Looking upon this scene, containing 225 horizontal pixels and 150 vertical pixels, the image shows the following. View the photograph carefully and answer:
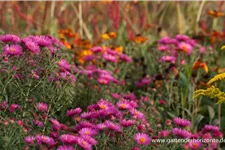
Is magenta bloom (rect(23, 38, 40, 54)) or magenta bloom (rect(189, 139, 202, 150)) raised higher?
magenta bloom (rect(23, 38, 40, 54))

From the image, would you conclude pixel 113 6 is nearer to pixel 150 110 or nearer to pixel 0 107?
pixel 150 110

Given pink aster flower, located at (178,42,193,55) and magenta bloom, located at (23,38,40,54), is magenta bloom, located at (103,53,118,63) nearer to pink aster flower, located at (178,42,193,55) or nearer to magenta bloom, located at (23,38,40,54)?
pink aster flower, located at (178,42,193,55)

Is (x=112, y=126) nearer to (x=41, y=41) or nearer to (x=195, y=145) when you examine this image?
(x=195, y=145)

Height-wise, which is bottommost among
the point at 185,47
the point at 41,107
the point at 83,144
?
the point at 83,144

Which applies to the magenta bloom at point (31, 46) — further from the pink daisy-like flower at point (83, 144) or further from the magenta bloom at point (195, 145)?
the magenta bloom at point (195, 145)

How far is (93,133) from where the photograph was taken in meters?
2.29

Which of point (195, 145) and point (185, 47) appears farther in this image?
point (185, 47)

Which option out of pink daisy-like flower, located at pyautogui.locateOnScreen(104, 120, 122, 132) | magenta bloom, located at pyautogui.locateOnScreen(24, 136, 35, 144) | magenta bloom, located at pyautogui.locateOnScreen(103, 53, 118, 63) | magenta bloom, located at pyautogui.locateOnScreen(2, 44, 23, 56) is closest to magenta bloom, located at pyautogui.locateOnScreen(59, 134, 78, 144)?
magenta bloom, located at pyautogui.locateOnScreen(24, 136, 35, 144)

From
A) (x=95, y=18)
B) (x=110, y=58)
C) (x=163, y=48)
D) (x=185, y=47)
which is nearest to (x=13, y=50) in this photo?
(x=110, y=58)

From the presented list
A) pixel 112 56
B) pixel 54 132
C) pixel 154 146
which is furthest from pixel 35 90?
pixel 112 56

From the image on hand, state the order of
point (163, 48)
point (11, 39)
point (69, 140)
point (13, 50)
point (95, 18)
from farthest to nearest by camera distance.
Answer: point (95, 18) < point (163, 48) < point (11, 39) < point (13, 50) < point (69, 140)

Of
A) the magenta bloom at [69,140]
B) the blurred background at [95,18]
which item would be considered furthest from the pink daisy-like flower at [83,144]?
the blurred background at [95,18]

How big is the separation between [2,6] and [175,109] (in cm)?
227

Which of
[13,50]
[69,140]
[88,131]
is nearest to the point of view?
[69,140]
